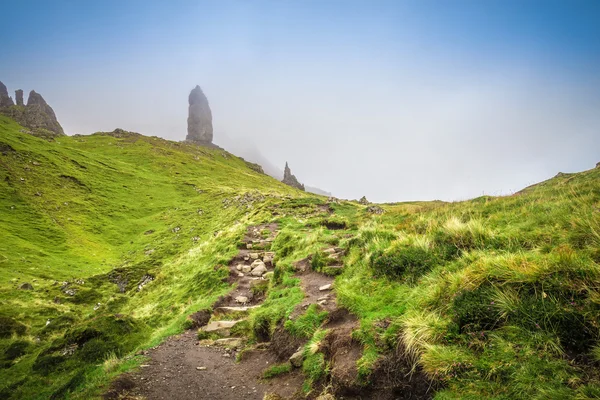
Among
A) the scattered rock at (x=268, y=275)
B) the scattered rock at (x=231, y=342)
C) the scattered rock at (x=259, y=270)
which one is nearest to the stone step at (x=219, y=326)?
the scattered rock at (x=231, y=342)

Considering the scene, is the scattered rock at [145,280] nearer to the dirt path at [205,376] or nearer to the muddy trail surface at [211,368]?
the muddy trail surface at [211,368]

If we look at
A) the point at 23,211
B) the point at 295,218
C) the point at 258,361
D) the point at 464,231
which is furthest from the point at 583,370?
the point at 23,211

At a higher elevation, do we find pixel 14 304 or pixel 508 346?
pixel 508 346

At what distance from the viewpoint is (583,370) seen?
4.13 m

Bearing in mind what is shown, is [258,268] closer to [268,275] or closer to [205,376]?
[268,275]

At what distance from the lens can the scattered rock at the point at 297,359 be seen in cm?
843

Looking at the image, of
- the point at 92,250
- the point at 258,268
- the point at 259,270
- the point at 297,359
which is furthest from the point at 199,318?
the point at 92,250

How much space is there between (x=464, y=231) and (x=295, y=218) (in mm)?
22024

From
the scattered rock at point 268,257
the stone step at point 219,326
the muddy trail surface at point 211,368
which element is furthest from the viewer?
the scattered rock at point 268,257

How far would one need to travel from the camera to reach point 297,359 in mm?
8516

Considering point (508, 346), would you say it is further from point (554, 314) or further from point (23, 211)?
point (23, 211)

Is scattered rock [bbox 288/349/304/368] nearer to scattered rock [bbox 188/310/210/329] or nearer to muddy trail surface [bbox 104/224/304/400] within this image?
muddy trail surface [bbox 104/224/304/400]

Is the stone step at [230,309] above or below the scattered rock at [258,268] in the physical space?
below

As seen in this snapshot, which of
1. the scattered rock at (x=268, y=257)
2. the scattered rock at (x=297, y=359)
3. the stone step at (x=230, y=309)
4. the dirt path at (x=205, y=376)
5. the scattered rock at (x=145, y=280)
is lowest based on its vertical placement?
the scattered rock at (x=145, y=280)
